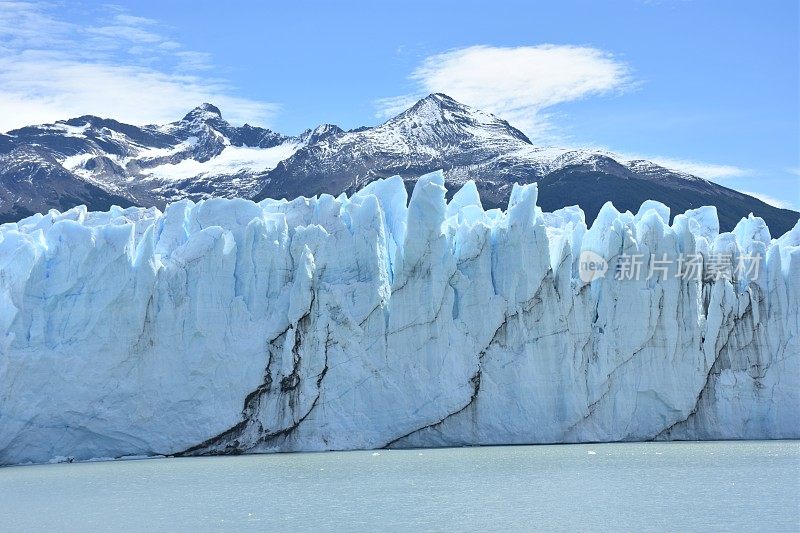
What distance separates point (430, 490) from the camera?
18016 millimetres

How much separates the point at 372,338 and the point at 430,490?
6.83 metres

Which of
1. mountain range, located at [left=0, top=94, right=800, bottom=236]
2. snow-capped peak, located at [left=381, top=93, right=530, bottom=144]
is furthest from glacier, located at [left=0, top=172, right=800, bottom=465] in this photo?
snow-capped peak, located at [left=381, top=93, right=530, bottom=144]

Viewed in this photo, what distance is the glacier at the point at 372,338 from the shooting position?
2381 cm

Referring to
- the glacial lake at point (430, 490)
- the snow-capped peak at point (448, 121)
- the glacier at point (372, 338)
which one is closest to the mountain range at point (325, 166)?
the snow-capped peak at point (448, 121)

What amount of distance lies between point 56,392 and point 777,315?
16.2 metres

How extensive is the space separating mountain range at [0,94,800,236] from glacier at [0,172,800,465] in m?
36.8

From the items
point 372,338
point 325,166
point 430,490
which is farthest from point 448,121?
point 430,490

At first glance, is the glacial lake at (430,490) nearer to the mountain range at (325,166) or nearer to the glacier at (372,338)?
the glacier at (372,338)

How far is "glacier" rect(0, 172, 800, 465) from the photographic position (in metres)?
23.8

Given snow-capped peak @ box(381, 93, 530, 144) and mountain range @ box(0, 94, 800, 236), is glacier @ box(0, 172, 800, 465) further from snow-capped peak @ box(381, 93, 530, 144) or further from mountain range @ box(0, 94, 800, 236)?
snow-capped peak @ box(381, 93, 530, 144)

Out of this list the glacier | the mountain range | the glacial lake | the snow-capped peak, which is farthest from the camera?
the snow-capped peak

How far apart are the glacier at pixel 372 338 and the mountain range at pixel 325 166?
36.8m

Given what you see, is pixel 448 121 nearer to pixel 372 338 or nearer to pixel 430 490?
pixel 372 338

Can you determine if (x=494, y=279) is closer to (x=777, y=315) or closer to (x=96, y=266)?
(x=777, y=315)
